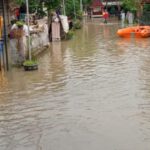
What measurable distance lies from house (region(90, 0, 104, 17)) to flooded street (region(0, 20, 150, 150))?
68.8 metres

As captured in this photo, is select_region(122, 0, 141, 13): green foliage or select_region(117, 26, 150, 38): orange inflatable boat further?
select_region(122, 0, 141, 13): green foliage

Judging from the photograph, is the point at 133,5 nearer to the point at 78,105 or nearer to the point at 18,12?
the point at 18,12

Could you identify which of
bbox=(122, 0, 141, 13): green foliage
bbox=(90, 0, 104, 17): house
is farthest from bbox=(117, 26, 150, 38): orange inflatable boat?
bbox=(90, 0, 104, 17): house

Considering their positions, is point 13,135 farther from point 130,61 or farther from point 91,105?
point 130,61

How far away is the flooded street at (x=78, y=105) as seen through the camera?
30.8ft

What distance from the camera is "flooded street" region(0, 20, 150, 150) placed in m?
9.39

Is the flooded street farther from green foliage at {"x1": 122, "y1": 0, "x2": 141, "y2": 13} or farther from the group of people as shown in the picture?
green foliage at {"x1": 122, "y1": 0, "x2": 141, "y2": 13}

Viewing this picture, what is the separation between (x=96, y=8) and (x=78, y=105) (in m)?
81.1

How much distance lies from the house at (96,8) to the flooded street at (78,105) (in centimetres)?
6880

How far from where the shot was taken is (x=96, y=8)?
9231 cm

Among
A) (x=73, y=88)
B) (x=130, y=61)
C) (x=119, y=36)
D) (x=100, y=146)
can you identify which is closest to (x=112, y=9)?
(x=119, y=36)

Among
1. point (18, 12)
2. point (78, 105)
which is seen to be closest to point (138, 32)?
point (18, 12)

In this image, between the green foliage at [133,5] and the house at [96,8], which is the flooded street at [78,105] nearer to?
the green foliage at [133,5]

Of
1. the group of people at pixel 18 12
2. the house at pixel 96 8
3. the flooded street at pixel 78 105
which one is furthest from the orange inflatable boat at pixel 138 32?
the house at pixel 96 8
